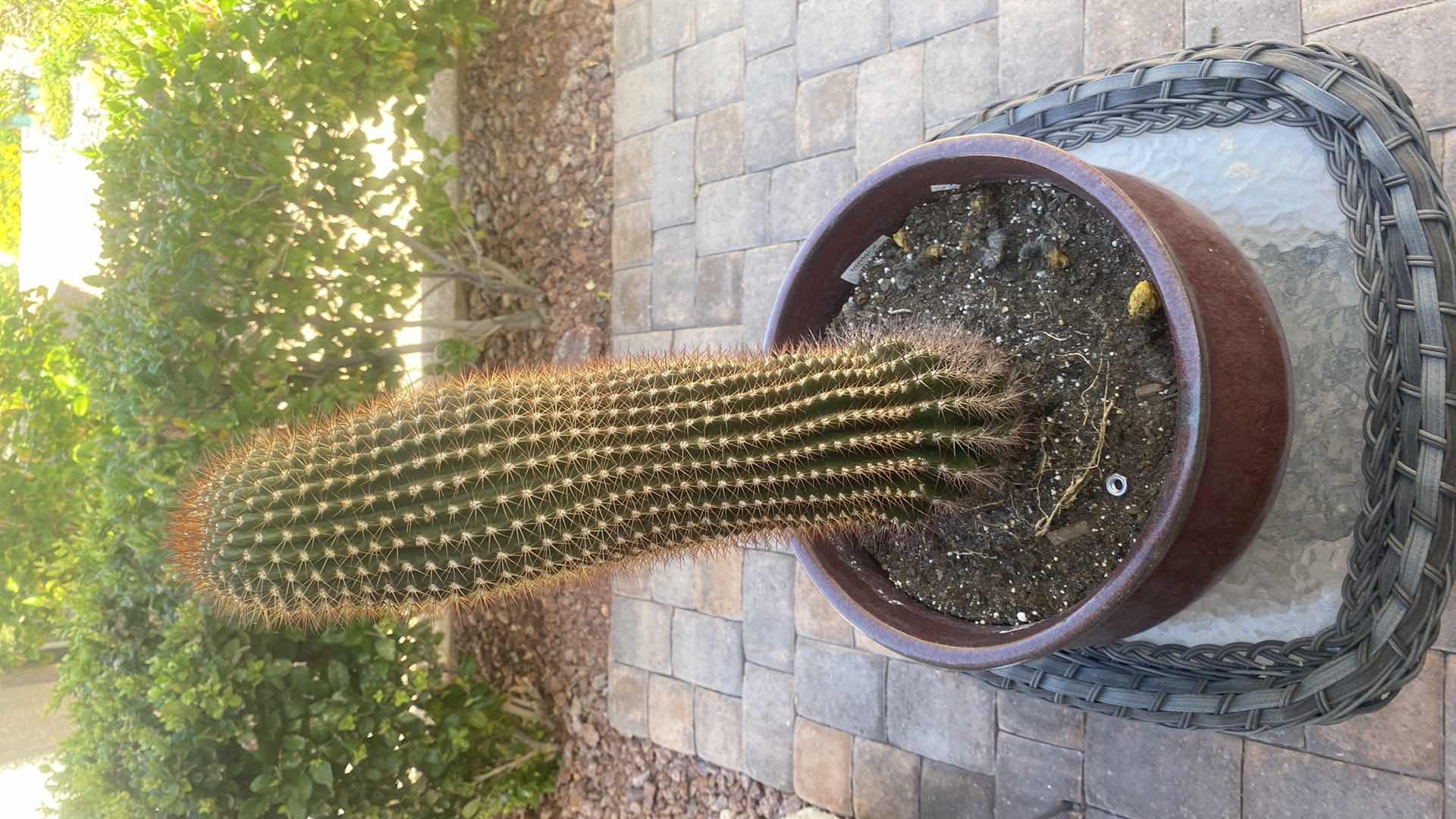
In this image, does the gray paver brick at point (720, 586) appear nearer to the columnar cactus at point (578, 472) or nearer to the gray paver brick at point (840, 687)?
the gray paver brick at point (840, 687)

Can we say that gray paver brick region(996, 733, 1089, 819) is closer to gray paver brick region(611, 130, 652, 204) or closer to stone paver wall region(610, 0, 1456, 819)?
stone paver wall region(610, 0, 1456, 819)

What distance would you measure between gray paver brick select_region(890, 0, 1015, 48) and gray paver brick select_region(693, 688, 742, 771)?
5.18 feet

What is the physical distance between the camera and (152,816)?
1.93 m

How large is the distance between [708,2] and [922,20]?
71 cm

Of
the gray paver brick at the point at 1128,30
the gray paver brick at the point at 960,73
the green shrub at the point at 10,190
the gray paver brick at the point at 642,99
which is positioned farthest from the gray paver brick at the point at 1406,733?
the green shrub at the point at 10,190

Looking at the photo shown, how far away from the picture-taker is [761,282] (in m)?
2.27

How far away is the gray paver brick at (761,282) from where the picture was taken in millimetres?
2229

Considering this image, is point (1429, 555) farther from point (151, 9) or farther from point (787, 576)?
point (151, 9)

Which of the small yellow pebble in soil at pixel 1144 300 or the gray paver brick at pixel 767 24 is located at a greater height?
the gray paver brick at pixel 767 24

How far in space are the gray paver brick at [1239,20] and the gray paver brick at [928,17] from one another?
0.40 metres

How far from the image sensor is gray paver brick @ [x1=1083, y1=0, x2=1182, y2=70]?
158 centimetres

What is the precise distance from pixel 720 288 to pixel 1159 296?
1.40m

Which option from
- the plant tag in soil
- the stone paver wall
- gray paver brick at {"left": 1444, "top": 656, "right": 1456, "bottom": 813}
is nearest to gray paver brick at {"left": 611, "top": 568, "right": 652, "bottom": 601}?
the stone paver wall

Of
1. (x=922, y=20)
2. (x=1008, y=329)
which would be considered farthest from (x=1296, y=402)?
(x=922, y=20)
